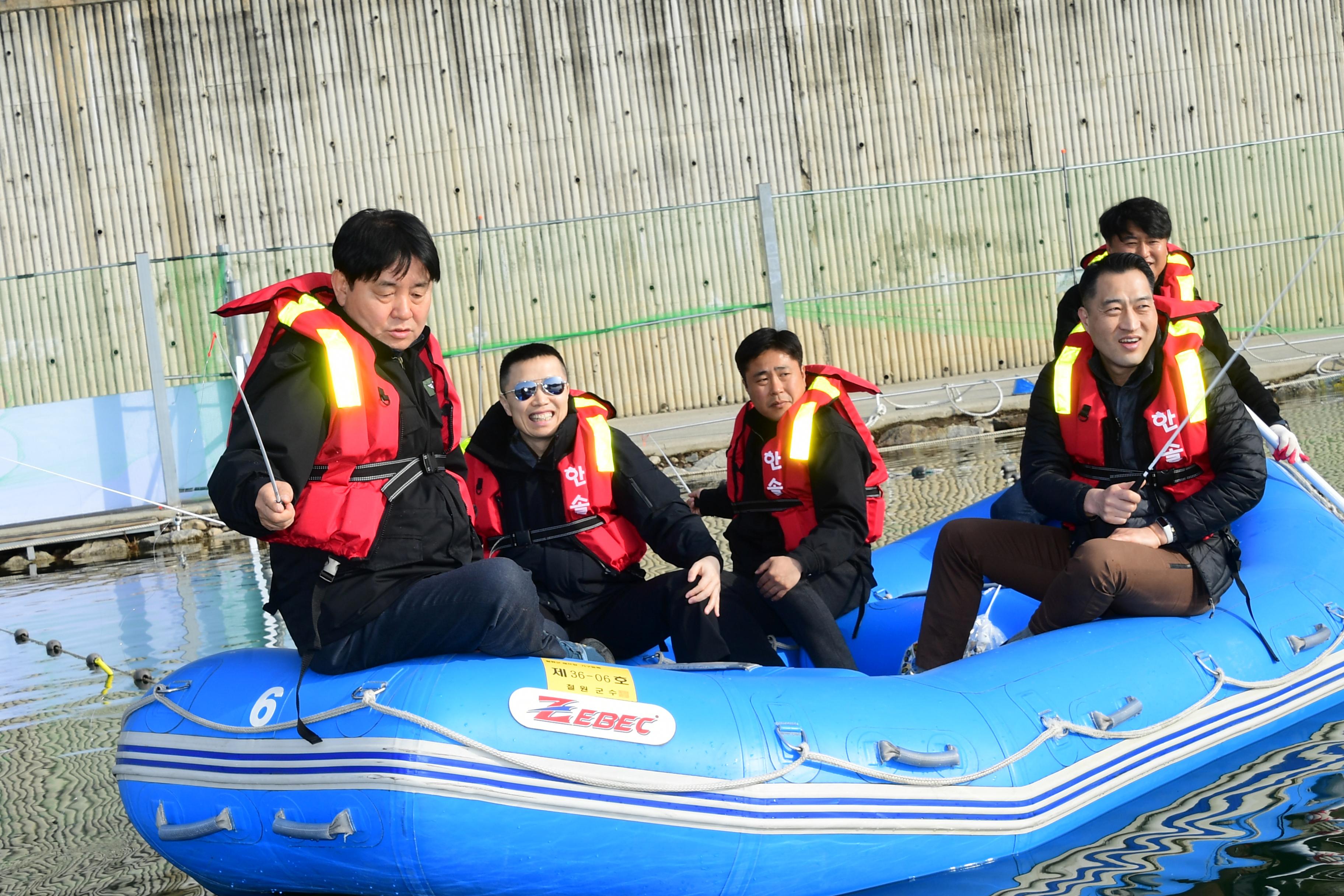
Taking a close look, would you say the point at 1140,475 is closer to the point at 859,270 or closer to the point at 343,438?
the point at 343,438

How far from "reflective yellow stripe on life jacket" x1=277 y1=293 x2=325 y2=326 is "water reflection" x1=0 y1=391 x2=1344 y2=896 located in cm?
132

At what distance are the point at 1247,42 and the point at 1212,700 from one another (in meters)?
10.0

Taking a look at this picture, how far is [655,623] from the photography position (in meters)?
3.26

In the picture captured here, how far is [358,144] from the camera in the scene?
35.0 ft

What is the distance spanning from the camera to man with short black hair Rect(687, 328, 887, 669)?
3.24 metres

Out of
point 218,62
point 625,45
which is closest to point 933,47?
point 625,45

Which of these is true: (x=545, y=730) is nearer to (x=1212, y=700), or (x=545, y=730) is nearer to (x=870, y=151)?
(x=1212, y=700)

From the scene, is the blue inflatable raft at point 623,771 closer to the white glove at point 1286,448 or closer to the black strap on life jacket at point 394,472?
the black strap on life jacket at point 394,472

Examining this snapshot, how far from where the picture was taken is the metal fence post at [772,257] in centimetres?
970

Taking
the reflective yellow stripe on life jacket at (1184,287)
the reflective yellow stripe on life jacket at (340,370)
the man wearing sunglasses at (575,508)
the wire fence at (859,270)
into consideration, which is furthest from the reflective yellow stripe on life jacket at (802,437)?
the wire fence at (859,270)

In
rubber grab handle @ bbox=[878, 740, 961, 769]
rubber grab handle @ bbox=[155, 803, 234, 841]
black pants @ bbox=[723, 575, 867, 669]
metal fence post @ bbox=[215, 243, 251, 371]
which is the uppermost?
metal fence post @ bbox=[215, 243, 251, 371]

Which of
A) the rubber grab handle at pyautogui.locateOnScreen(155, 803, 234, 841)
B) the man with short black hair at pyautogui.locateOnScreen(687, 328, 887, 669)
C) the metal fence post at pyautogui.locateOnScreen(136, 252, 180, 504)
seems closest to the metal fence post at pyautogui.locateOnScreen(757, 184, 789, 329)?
the metal fence post at pyautogui.locateOnScreen(136, 252, 180, 504)

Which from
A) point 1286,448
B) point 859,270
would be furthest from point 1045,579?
point 859,270

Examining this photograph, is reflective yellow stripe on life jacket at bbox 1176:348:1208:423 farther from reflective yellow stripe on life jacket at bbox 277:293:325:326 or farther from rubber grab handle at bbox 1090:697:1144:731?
reflective yellow stripe on life jacket at bbox 277:293:325:326
